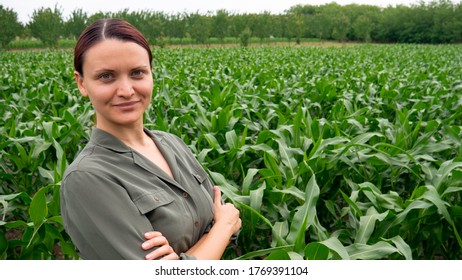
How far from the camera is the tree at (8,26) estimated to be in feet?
109

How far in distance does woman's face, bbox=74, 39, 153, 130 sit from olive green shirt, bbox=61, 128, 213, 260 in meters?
0.09

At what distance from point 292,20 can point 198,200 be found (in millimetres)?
58138

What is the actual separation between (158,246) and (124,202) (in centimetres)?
16

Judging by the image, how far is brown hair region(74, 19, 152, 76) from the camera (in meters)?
1.24

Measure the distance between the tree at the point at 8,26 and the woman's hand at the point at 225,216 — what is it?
3712cm

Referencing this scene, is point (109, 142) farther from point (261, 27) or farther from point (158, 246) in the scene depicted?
point (261, 27)

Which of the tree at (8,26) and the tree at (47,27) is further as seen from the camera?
the tree at (47,27)

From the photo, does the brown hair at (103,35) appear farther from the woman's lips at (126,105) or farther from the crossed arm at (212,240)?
the crossed arm at (212,240)

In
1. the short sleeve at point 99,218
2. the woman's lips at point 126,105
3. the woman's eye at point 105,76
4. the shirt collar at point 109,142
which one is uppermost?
the woman's eye at point 105,76

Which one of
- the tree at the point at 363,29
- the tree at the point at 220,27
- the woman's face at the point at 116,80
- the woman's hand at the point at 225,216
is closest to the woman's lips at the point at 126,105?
the woman's face at the point at 116,80

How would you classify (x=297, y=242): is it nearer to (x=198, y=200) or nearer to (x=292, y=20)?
(x=198, y=200)

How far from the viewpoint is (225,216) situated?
1.58 metres

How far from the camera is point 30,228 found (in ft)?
6.81

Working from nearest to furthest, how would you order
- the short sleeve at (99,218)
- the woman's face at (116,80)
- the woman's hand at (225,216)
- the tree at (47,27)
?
the short sleeve at (99,218) < the woman's face at (116,80) < the woman's hand at (225,216) < the tree at (47,27)
